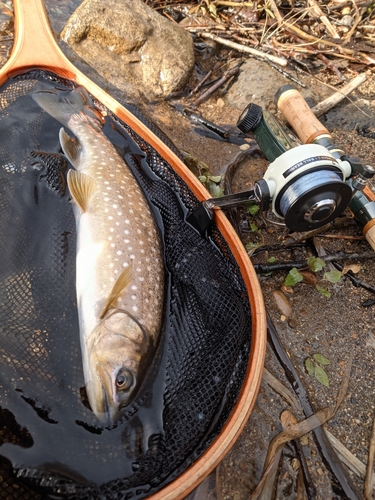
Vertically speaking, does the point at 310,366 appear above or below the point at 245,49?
below

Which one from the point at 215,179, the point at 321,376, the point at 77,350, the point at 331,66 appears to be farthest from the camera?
the point at 331,66

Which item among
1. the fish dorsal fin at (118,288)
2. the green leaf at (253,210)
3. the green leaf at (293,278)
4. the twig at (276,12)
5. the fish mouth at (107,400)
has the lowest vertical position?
the green leaf at (293,278)

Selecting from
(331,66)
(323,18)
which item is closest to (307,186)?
(331,66)

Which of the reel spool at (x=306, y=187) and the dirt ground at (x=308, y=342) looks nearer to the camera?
the reel spool at (x=306, y=187)

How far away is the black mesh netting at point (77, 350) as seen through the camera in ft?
5.64

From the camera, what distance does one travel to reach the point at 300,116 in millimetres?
2660

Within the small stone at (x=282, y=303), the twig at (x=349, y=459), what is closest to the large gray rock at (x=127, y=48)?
the small stone at (x=282, y=303)

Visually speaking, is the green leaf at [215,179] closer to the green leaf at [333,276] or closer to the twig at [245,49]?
the green leaf at [333,276]

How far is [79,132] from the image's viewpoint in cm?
274

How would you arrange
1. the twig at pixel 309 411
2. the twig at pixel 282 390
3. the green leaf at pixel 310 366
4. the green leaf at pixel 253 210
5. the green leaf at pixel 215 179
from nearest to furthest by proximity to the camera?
the twig at pixel 309 411 < the twig at pixel 282 390 < the green leaf at pixel 310 366 < the green leaf at pixel 253 210 < the green leaf at pixel 215 179

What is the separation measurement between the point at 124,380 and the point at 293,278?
1.47 metres

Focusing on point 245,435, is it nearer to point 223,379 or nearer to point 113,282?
point 223,379

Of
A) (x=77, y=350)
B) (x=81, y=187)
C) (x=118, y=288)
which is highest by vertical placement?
(x=81, y=187)

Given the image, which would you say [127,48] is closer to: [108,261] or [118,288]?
[108,261]
